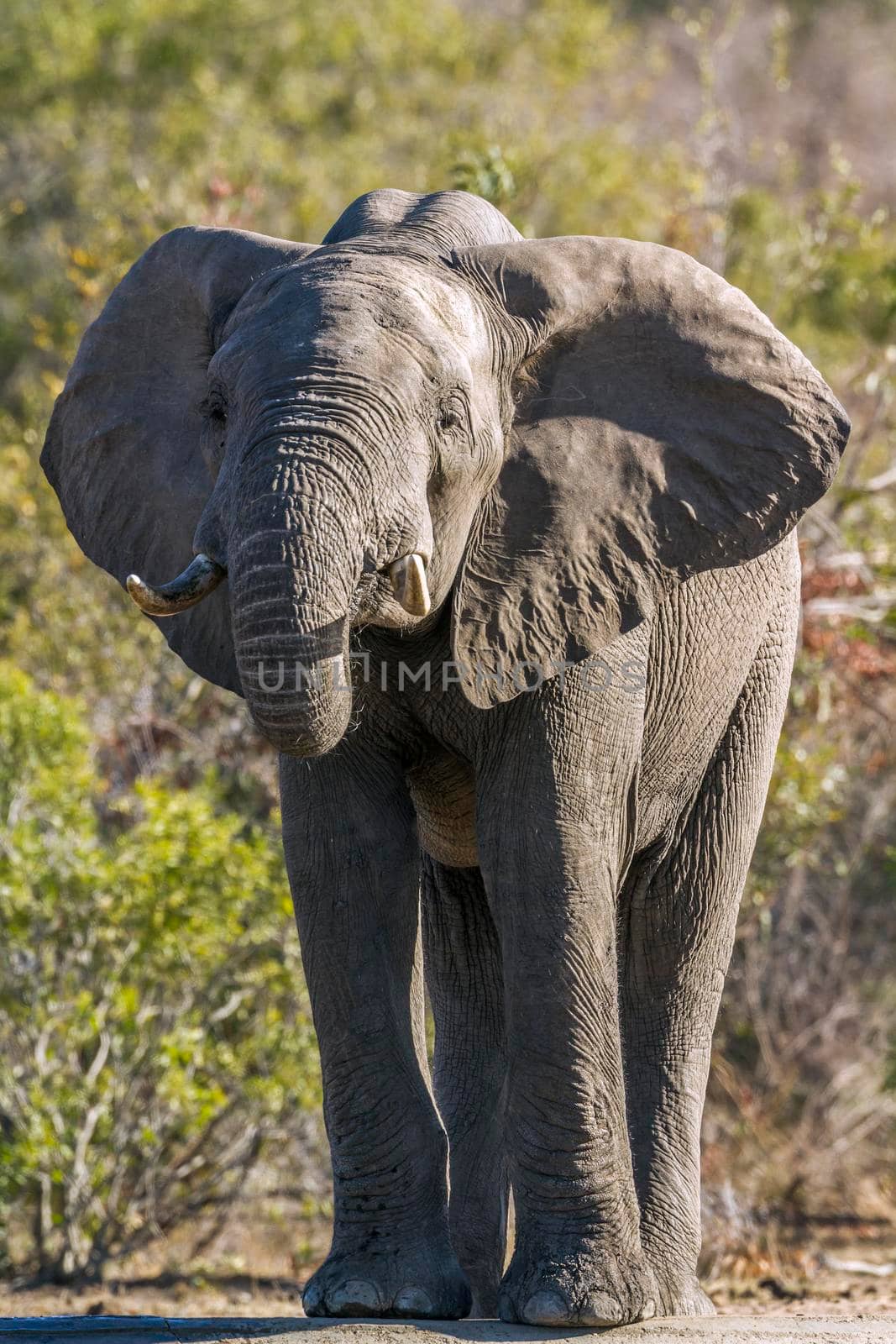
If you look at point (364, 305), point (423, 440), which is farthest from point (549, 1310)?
point (364, 305)

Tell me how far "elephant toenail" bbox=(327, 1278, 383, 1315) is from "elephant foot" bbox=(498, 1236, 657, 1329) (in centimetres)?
27

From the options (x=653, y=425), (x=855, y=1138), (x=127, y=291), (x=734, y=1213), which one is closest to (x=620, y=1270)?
(x=653, y=425)

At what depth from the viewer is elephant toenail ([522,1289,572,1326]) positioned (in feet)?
13.0

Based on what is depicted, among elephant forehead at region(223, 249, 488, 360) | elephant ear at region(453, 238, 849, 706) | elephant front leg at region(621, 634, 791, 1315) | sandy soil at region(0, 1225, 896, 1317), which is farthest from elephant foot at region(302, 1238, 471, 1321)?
sandy soil at region(0, 1225, 896, 1317)

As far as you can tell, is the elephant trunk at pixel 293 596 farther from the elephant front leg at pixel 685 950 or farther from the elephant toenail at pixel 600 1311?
the elephant front leg at pixel 685 950

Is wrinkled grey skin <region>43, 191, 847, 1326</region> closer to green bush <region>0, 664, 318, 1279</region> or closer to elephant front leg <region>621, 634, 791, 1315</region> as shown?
elephant front leg <region>621, 634, 791, 1315</region>

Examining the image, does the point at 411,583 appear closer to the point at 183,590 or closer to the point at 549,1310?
the point at 183,590

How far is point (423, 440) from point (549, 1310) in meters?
1.78

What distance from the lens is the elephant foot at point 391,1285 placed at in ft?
13.3

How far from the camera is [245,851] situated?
7.05 m

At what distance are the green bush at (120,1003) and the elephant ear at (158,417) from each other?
250 centimetres

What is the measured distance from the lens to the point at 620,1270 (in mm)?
4055

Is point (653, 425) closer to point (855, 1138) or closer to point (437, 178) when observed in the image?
point (855, 1138)

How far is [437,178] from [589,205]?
5328 mm
